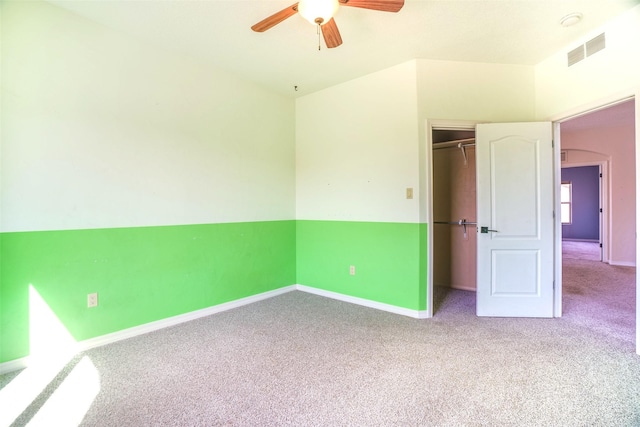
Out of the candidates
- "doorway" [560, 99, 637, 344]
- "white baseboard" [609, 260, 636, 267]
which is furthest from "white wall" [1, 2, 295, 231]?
"white baseboard" [609, 260, 636, 267]

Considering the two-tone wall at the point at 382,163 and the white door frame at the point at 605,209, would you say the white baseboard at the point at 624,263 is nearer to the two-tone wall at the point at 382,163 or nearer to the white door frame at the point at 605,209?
the white door frame at the point at 605,209

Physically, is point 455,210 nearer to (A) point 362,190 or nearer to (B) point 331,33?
(A) point 362,190

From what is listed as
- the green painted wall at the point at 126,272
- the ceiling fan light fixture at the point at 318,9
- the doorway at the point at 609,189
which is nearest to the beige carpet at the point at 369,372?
the green painted wall at the point at 126,272

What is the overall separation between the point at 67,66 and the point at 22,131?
2.03 feet

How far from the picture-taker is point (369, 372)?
2107mm

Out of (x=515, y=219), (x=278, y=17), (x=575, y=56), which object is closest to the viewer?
(x=278, y=17)

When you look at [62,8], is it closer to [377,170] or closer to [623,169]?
[377,170]

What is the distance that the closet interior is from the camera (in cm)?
396

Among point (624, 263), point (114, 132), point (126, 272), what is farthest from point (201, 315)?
point (624, 263)

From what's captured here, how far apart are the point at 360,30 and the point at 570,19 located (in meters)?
1.65

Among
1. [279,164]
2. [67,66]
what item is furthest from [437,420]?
[67,66]

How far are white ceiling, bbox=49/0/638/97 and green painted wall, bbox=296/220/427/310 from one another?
1750 mm

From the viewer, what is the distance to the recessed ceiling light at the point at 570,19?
2.36m

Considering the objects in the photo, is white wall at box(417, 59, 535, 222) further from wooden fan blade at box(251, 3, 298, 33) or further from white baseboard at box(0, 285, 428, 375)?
wooden fan blade at box(251, 3, 298, 33)
